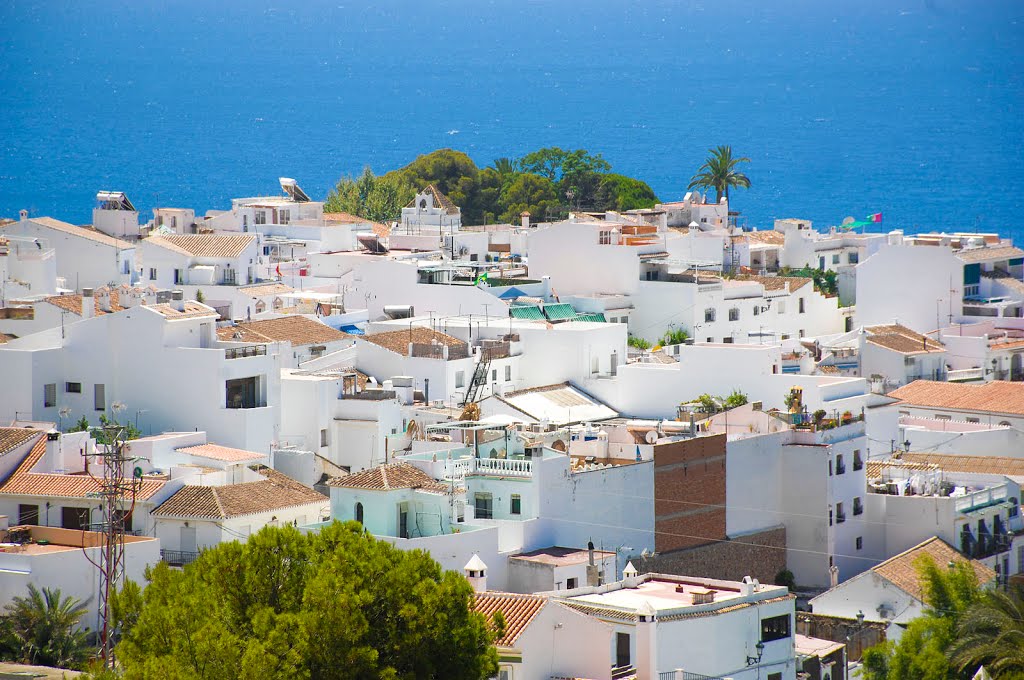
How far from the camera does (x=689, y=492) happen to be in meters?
37.5

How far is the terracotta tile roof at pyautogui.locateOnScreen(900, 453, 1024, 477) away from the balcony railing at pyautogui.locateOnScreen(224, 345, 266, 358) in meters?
13.7

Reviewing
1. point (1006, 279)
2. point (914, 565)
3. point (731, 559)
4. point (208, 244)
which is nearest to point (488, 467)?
point (731, 559)

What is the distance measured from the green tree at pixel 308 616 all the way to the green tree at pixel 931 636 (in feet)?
25.0

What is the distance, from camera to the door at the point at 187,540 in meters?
33.2

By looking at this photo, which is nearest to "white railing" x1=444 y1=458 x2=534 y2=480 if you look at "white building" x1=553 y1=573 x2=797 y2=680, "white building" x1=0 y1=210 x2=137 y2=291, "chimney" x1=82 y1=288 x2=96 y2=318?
"white building" x1=553 y1=573 x2=797 y2=680

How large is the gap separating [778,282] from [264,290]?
14.6 m

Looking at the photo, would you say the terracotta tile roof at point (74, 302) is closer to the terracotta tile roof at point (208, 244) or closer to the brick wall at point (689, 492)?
the terracotta tile roof at point (208, 244)

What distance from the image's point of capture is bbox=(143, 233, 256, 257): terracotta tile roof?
5631cm

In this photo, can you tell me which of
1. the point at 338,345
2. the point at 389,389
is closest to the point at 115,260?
the point at 338,345

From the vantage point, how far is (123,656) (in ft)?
84.5

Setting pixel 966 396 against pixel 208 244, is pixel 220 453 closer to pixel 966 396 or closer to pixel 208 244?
pixel 966 396

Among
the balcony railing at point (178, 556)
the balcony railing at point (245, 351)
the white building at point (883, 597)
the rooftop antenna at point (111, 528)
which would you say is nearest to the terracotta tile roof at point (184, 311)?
the balcony railing at point (245, 351)

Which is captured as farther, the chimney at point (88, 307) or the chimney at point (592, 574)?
the chimney at point (88, 307)

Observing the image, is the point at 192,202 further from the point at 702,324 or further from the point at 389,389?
the point at 389,389
